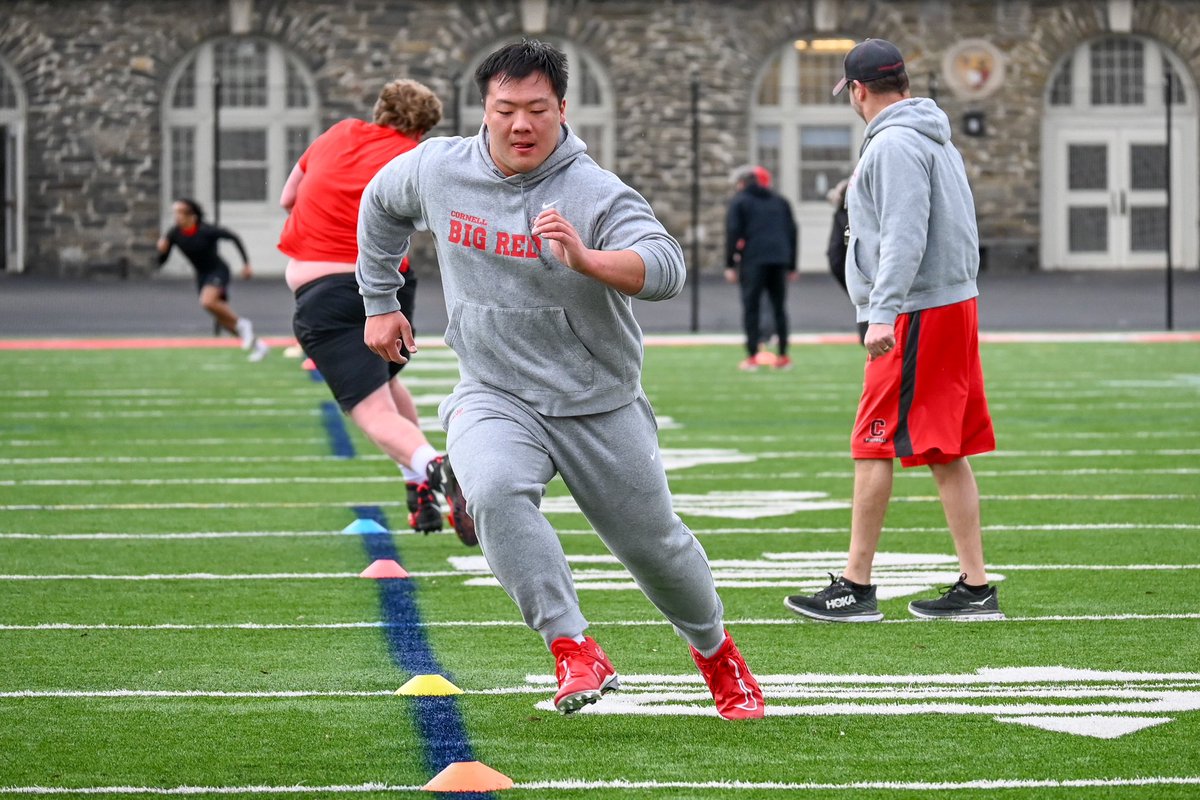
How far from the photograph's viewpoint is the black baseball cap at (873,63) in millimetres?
6801

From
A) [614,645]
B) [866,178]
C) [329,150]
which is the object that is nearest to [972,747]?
[614,645]

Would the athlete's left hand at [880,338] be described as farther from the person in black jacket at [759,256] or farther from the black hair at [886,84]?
the person in black jacket at [759,256]

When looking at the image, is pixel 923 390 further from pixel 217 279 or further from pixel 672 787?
pixel 217 279

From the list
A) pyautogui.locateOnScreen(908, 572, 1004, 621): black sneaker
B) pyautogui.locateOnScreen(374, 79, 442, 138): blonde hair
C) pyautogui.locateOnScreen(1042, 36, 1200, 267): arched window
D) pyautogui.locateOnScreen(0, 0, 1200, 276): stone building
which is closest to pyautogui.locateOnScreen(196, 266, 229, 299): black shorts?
pyautogui.locateOnScreen(0, 0, 1200, 276): stone building

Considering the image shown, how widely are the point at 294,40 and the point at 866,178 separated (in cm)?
2761

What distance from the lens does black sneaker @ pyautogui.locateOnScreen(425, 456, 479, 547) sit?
19.1 feet

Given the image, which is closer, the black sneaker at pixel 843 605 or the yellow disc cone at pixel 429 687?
the yellow disc cone at pixel 429 687

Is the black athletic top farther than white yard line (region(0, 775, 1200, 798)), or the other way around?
the black athletic top

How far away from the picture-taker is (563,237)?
4691 mm

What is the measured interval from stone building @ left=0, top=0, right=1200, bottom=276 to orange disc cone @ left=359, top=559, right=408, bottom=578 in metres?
25.4

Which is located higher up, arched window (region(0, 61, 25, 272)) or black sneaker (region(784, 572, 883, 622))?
arched window (region(0, 61, 25, 272))

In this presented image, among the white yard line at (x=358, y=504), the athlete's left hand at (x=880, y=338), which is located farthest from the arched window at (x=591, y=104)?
the athlete's left hand at (x=880, y=338)

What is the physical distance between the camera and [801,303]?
28.6 metres

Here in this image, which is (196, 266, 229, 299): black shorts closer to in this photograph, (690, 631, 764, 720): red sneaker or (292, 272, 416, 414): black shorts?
(292, 272, 416, 414): black shorts
